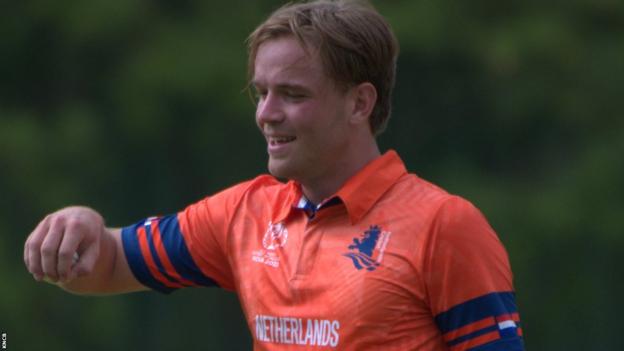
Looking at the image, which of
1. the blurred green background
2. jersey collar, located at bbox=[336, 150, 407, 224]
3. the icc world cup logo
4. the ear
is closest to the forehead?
the ear

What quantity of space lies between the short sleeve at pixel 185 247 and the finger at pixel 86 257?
0.93 ft

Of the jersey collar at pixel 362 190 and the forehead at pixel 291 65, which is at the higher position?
the forehead at pixel 291 65

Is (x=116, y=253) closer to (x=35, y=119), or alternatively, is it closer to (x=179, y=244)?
(x=179, y=244)

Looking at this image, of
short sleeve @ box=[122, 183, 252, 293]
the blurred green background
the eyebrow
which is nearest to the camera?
the eyebrow

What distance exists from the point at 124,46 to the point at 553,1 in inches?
94.6

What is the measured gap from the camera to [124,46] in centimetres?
730

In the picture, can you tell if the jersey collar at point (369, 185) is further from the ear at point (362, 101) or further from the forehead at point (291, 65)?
the forehead at point (291, 65)

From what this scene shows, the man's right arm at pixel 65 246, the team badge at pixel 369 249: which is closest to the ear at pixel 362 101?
the team badge at pixel 369 249

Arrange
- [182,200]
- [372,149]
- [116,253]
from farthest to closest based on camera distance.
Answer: [182,200] → [116,253] → [372,149]

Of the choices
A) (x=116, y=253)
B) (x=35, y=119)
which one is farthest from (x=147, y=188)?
(x=116, y=253)

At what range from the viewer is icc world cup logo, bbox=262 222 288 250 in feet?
9.64

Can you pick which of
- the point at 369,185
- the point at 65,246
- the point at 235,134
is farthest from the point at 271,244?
the point at 235,134

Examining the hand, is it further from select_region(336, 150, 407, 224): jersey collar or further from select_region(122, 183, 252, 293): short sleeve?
select_region(336, 150, 407, 224): jersey collar

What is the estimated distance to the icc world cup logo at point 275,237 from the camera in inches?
116
